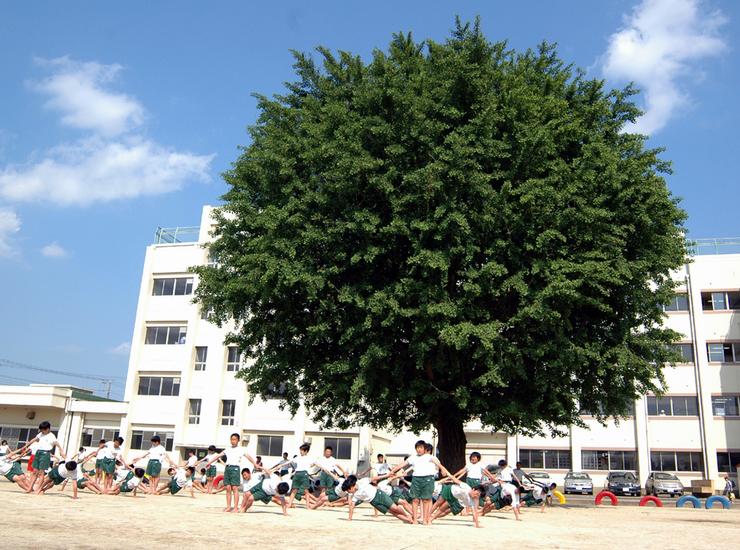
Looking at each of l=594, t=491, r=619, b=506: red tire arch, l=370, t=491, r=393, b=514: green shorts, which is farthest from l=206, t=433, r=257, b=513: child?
l=594, t=491, r=619, b=506: red tire arch

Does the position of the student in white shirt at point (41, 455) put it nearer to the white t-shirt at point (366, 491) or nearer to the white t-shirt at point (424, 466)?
the white t-shirt at point (366, 491)

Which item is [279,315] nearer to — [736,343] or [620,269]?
[620,269]

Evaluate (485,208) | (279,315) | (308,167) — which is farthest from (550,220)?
(279,315)

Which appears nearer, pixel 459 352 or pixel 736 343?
pixel 459 352

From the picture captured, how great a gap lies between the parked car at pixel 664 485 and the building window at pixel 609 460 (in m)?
4.67

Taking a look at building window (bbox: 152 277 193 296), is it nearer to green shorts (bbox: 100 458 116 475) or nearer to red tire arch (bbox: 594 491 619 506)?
green shorts (bbox: 100 458 116 475)

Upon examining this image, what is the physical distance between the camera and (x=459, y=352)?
1936cm

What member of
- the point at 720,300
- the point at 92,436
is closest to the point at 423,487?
the point at 720,300

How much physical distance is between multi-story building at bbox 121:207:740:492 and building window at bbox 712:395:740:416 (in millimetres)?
67

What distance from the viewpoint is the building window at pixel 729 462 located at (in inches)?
1726

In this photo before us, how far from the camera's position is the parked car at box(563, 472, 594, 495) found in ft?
134

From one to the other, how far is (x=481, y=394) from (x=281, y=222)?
782 centimetres

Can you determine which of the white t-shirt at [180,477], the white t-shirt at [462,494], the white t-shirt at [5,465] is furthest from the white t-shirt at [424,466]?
the white t-shirt at [5,465]

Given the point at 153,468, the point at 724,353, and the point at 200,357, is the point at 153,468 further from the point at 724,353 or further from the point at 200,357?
the point at 724,353
